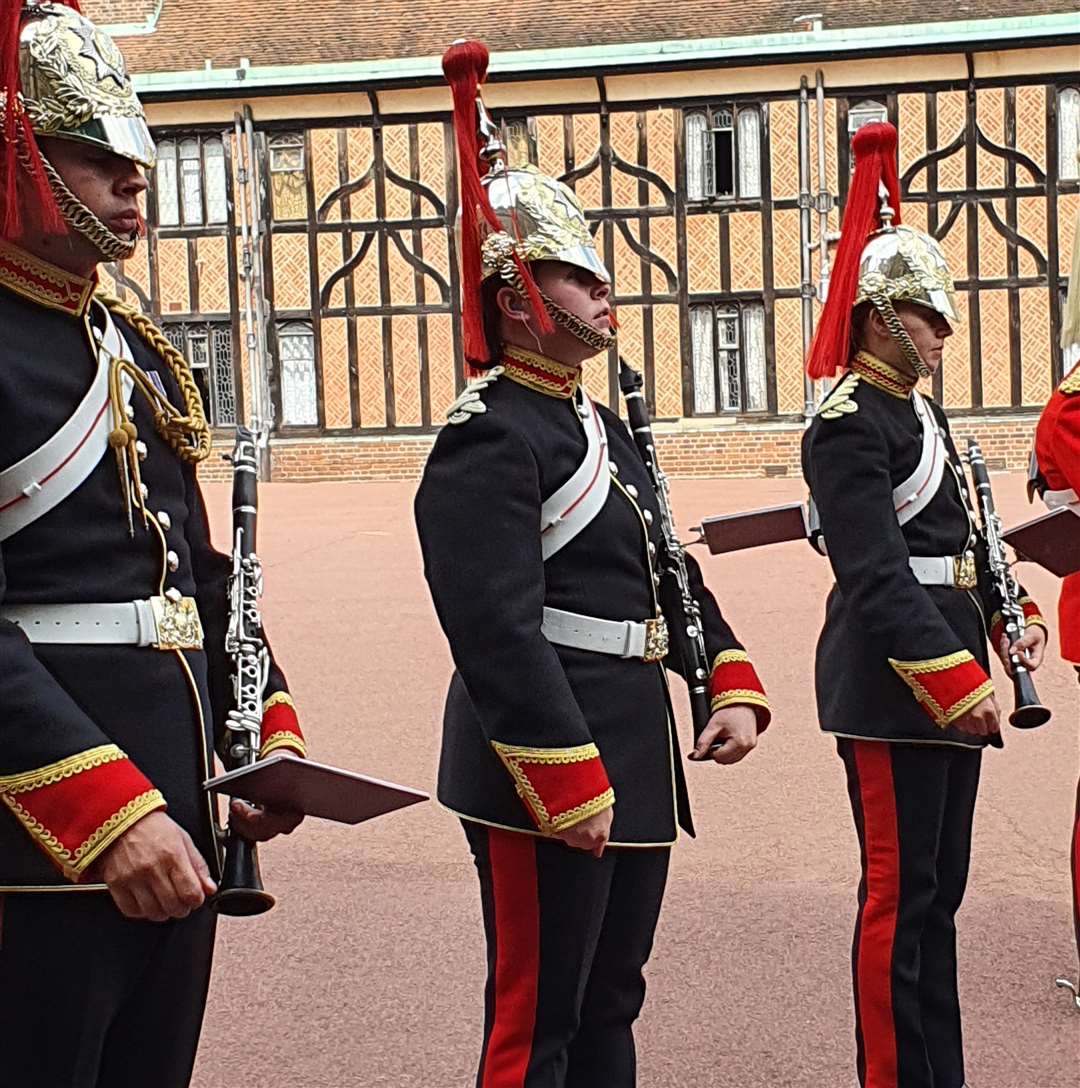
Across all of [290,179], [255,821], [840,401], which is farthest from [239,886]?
[290,179]

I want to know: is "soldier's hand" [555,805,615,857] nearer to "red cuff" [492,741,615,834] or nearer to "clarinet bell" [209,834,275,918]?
"red cuff" [492,741,615,834]

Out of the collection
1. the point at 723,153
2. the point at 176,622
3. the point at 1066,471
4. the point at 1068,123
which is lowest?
the point at 176,622

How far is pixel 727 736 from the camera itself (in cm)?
326

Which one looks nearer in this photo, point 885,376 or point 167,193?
point 885,376

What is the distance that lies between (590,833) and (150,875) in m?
0.92

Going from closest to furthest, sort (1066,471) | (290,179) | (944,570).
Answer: (944,570) → (1066,471) → (290,179)

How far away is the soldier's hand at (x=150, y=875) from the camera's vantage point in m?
2.16

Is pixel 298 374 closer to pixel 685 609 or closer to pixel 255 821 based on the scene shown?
pixel 685 609

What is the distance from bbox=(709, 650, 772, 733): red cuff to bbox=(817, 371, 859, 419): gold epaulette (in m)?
0.67

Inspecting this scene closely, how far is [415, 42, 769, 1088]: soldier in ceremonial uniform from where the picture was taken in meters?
2.89

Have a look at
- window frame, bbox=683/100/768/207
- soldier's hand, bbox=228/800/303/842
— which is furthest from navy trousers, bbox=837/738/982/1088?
window frame, bbox=683/100/768/207

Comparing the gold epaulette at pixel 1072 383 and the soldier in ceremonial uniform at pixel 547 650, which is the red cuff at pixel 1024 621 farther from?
the soldier in ceremonial uniform at pixel 547 650

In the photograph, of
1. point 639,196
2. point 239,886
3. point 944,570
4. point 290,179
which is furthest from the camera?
point 290,179

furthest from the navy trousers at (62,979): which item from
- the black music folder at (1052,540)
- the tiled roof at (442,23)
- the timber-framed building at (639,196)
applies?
the tiled roof at (442,23)
